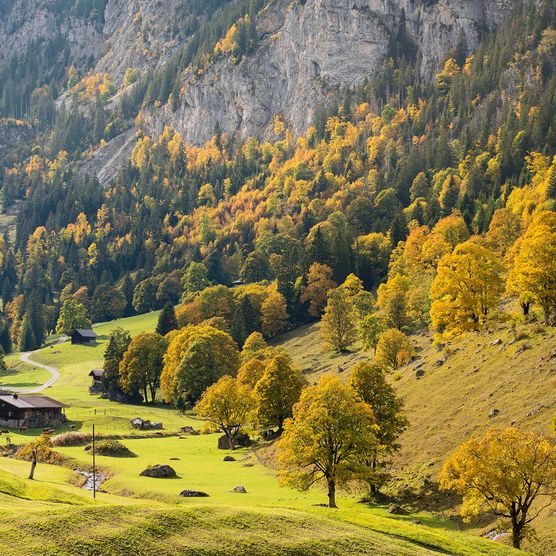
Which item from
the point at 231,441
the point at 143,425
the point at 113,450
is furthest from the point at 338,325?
the point at 113,450

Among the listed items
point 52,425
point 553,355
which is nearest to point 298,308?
point 52,425

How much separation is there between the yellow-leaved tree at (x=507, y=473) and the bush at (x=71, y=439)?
51851 mm

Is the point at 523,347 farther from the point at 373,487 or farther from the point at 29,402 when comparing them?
the point at 29,402

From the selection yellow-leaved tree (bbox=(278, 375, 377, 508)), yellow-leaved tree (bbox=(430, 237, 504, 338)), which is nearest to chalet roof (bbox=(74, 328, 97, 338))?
yellow-leaved tree (bbox=(430, 237, 504, 338))

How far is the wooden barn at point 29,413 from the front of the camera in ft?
339

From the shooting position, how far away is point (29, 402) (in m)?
104

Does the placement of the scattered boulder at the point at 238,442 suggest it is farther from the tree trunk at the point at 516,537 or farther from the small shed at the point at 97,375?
the small shed at the point at 97,375

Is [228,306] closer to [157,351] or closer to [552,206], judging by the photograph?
[157,351]

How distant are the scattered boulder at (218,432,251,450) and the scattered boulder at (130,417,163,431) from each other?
48.1ft

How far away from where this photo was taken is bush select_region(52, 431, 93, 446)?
89750 millimetres

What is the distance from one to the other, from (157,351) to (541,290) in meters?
77.2

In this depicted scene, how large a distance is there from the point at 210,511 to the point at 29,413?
64888 millimetres

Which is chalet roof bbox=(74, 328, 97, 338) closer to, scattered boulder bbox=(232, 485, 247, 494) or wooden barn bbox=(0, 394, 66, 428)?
wooden barn bbox=(0, 394, 66, 428)

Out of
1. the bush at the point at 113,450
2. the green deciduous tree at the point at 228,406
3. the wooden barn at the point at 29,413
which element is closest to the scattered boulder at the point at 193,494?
the bush at the point at 113,450
